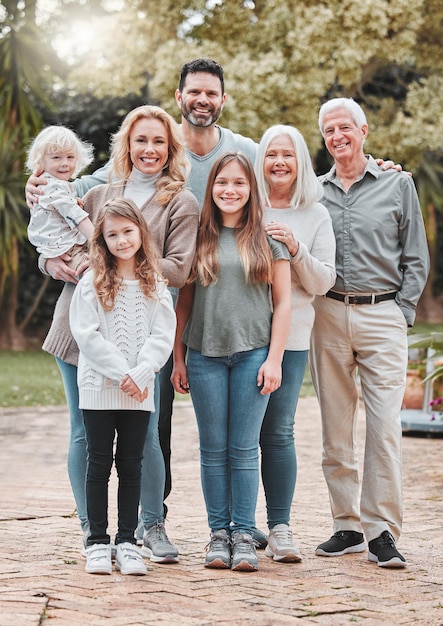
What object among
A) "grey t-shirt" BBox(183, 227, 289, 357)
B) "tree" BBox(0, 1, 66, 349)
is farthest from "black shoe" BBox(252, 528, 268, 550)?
"tree" BBox(0, 1, 66, 349)

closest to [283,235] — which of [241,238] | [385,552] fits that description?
[241,238]

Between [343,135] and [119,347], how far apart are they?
1.35 metres

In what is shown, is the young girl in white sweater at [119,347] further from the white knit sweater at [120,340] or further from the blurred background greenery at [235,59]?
the blurred background greenery at [235,59]

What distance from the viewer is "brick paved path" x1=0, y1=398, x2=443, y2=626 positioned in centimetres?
328

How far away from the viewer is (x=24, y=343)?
18.3 meters

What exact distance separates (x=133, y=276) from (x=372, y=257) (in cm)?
105

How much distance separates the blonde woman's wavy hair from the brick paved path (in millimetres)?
1498

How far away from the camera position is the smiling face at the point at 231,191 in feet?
13.1

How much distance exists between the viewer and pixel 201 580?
3760mm

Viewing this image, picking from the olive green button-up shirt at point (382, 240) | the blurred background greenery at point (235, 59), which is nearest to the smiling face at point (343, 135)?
the olive green button-up shirt at point (382, 240)

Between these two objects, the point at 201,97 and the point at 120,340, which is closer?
the point at 120,340

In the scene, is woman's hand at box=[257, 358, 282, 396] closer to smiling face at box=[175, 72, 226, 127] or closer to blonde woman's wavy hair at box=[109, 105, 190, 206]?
blonde woman's wavy hair at box=[109, 105, 190, 206]

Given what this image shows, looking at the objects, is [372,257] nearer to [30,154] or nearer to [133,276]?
[133,276]

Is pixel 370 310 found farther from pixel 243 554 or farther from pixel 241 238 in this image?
pixel 243 554
